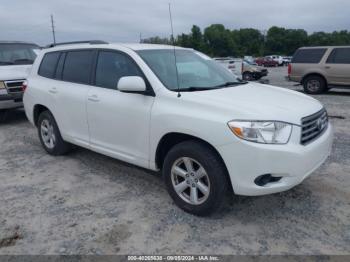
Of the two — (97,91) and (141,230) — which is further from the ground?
(97,91)

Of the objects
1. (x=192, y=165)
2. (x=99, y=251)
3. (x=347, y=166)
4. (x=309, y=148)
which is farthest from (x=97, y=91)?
(x=347, y=166)

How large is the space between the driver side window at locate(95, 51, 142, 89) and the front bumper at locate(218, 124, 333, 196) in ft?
5.23

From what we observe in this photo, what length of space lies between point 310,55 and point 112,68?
10.9m

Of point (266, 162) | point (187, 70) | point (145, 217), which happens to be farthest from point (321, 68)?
point (145, 217)

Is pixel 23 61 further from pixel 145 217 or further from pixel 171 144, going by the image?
pixel 145 217

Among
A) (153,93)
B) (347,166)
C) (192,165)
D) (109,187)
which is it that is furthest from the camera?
(347,166)

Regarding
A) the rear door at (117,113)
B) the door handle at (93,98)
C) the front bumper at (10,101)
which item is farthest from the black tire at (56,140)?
the front bumper at (10,101)

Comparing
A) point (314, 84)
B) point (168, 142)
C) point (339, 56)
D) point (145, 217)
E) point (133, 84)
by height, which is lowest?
point (145, 217)

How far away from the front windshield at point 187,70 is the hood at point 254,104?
0.87 ft

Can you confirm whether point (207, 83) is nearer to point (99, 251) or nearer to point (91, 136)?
point (91, 136)

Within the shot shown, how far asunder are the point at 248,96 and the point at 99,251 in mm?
2134

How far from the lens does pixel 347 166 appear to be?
498 cm

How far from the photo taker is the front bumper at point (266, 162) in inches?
123

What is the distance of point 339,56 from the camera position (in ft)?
41.8
